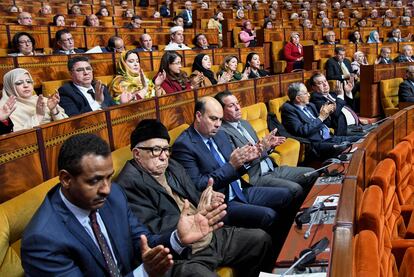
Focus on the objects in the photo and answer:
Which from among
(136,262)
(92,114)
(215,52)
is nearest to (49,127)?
(92,114)

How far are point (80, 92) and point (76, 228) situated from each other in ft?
2.67

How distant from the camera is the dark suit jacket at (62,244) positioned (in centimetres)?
55

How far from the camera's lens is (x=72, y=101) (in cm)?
131

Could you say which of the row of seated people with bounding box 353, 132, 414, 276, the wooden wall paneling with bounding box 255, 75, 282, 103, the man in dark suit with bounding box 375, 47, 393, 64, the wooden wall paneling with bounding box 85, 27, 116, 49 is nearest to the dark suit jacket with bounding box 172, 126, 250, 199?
the row of seated people with bounding box 353, 132, 414, 276

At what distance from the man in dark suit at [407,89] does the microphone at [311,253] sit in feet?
6.10

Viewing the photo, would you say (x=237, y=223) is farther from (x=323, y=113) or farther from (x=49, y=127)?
(x=323, y=113)

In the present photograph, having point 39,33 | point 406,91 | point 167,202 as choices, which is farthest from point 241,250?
point 406,91

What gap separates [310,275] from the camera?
598mm

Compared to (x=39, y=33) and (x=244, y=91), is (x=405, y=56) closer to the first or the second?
(x=244, y=91)

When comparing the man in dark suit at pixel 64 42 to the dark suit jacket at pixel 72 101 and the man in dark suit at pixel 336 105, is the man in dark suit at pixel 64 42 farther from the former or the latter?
the man in dark suit at pixel 336 105

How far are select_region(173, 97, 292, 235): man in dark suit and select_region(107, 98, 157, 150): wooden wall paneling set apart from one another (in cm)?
13

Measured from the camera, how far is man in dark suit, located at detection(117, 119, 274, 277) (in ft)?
2.62

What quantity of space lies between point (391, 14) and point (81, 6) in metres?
3.06

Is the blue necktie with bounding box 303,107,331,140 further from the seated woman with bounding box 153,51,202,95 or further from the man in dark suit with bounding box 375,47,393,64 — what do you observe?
the man in dark suit with bounding box 375,47,393,64
